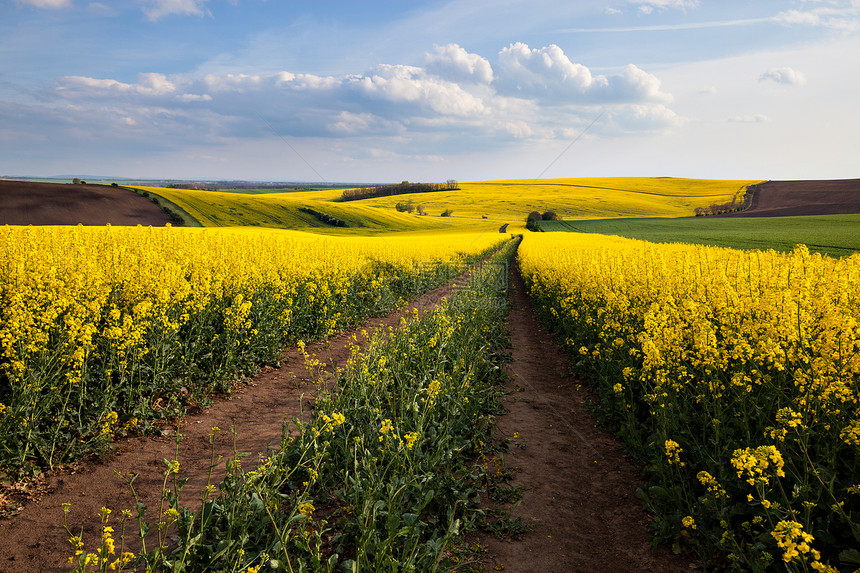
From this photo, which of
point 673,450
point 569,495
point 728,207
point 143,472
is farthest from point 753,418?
point 728,207

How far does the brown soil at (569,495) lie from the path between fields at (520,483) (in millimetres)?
12

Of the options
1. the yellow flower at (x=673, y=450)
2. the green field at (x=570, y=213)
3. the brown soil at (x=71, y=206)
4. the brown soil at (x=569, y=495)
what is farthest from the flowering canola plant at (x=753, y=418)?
Answer: the brown soil at (x=71, y=206)

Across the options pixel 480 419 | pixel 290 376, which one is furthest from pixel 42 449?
pixel 480 419

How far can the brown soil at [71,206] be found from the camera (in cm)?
3866

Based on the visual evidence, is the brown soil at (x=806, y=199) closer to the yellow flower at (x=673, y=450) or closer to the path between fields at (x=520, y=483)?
the path between fields at (x=520, y=483)

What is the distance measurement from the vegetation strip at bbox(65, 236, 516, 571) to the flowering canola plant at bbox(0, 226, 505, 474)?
138 centimetres

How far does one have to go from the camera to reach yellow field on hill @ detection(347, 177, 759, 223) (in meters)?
90.5

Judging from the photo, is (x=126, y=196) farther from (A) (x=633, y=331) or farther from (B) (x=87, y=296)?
(A) (x=633, y=331)

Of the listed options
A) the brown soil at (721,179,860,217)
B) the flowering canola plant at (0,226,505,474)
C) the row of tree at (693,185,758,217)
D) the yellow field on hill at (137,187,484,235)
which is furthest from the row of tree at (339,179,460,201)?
the flowering canola plant at (0,226,505,474)

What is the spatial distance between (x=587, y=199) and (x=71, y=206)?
94.7 m

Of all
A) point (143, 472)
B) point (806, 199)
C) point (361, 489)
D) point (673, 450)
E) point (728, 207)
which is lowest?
point (143, 472)

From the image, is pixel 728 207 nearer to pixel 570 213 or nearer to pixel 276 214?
pixel 570 213

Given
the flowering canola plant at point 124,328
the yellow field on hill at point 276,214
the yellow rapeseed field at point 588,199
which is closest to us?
the flowering canola plant at point 124,328

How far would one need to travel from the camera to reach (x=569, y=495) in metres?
4.79
